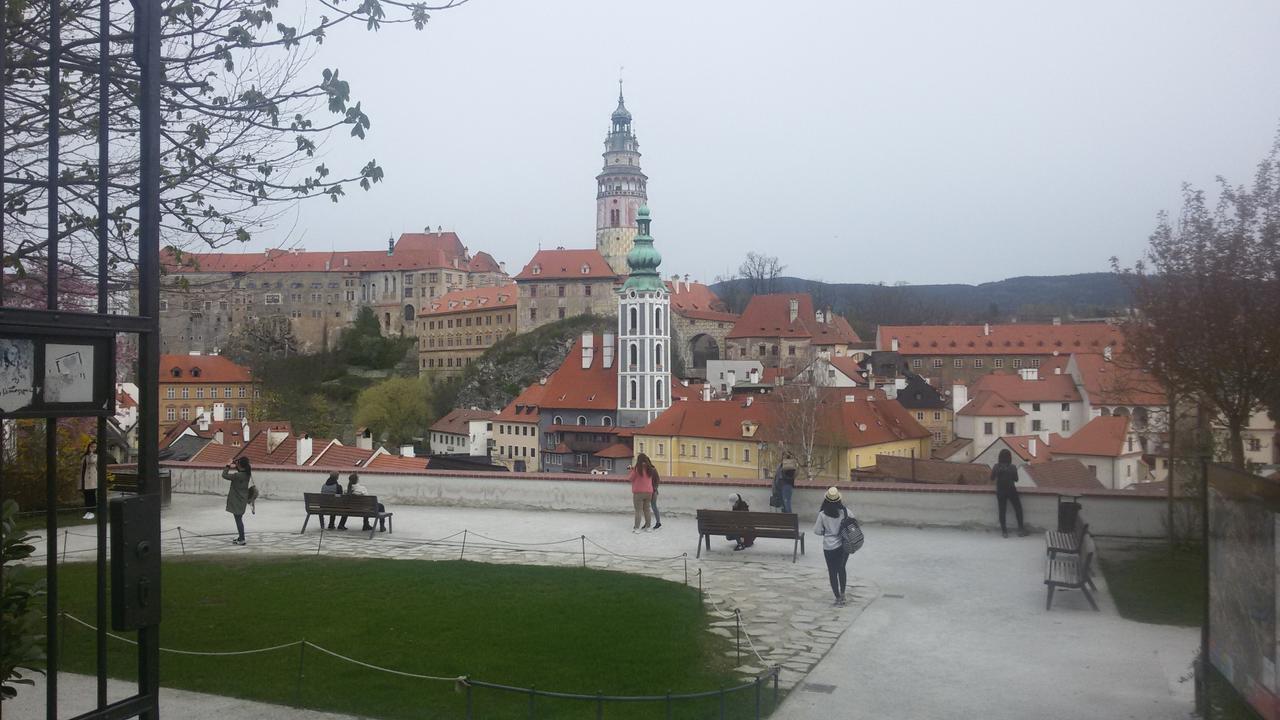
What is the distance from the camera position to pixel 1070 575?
911cm

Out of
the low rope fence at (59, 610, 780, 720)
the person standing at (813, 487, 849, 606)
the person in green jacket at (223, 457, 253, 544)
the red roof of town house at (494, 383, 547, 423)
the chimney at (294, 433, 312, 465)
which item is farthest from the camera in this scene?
the red roof of town house at (494, 383, 547, 423)

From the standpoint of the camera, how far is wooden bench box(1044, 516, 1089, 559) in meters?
9.52

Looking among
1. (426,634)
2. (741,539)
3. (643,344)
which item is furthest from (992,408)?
(426,634)

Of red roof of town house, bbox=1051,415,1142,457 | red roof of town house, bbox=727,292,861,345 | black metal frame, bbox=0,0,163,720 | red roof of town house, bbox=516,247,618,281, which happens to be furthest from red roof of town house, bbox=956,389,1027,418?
black metal frame, bbox=0,0,163,720

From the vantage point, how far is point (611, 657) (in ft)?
24.6

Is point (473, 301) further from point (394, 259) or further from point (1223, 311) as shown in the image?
point (1223, 311)

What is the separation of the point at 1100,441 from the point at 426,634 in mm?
47133

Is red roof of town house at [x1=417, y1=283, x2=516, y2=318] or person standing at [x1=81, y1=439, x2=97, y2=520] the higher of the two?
red roof of town house at [x1=417, y1=283, x2=516, y2=318]

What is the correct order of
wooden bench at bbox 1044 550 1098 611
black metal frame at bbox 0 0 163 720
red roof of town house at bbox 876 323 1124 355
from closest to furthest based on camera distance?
black metal frame at bbox 0 0 163 720 → wooden bench at bbox 1044 550 1098 611 → red roof of town house at bbox 876 323 1124 355

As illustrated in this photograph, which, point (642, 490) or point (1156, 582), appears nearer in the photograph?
point (1156, 582)

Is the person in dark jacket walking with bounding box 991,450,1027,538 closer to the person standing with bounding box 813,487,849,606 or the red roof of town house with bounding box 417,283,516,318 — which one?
the person standing with bounding box 813,487,849,606

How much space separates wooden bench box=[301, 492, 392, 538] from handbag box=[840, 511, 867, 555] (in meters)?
6.44

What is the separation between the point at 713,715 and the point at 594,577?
163 inches

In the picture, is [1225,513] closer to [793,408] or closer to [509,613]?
[509,613]
